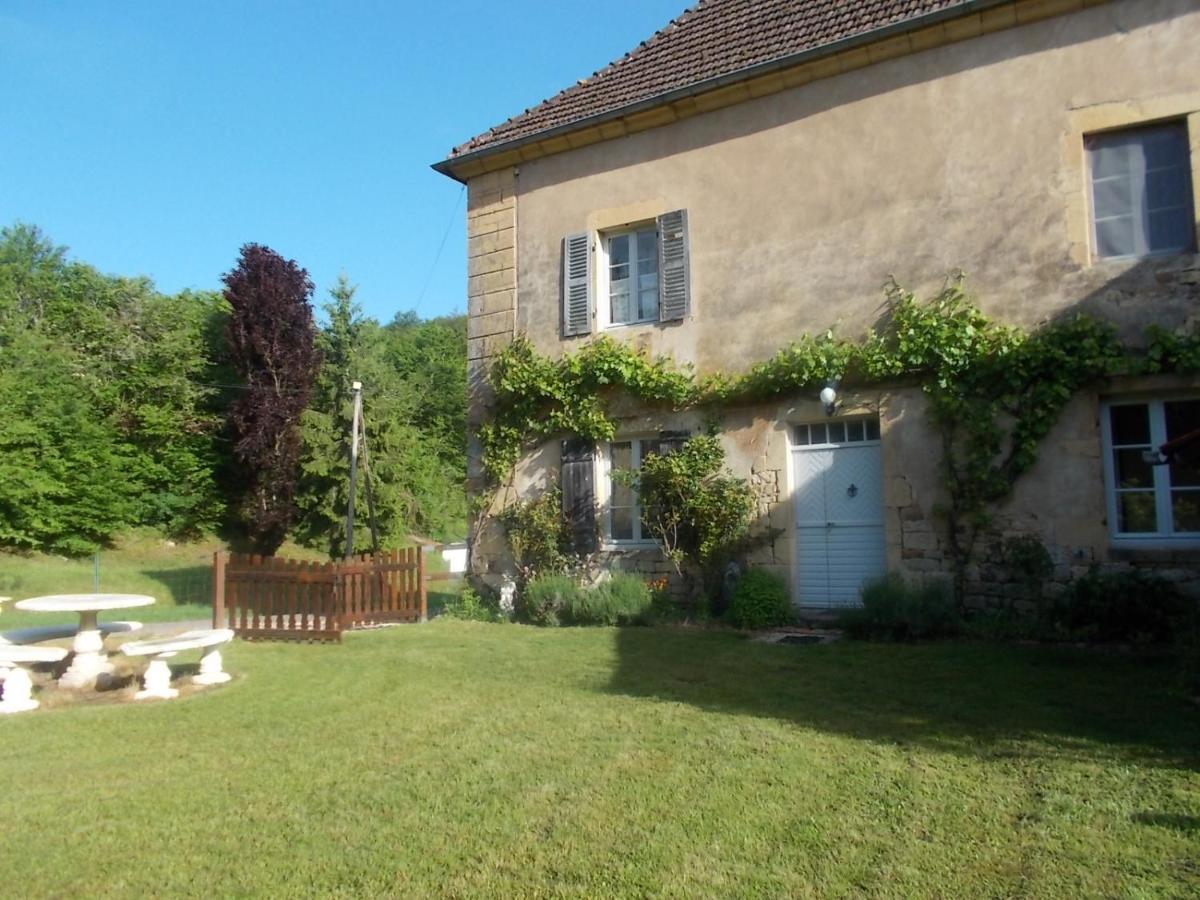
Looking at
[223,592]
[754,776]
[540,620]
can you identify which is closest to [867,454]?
[540,620]

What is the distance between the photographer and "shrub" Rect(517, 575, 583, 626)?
1049 centimetres

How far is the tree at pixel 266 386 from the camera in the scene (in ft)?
72.5

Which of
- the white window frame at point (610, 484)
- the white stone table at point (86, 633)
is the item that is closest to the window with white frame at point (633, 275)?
the white window frame at point (610, 484)

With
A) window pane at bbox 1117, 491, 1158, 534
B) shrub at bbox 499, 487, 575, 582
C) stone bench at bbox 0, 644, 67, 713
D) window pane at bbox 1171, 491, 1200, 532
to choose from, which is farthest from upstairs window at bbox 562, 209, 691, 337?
stone bench at bbox 0, 644, 67, 713

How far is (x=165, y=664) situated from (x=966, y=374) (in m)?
→ 7.71

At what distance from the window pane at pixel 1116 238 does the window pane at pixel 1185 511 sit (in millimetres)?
2289

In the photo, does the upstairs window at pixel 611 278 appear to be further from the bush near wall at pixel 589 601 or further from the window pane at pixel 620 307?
the bush near wall at pixel 589 601

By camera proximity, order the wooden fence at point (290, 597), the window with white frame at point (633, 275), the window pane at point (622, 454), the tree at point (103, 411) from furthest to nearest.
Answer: the tree at point (103, 411)
the window with white frame at point (633, 275)
the window pane at point (622, 454)
the wooden fence at point (290, 597)

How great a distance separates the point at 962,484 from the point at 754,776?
5.44 m

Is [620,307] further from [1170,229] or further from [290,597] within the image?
[1170,229]

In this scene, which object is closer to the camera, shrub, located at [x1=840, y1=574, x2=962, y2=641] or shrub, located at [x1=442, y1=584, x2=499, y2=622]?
shrub, located at [x1=840, y1=574, x2=962, y2=641]

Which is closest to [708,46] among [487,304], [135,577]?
[487,304]

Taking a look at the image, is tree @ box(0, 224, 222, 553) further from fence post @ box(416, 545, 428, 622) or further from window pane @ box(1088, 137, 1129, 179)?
window pane @ box(1088, 137, 1129, 179)

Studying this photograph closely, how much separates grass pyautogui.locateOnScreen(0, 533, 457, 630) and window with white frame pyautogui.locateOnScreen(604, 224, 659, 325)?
231 inches
